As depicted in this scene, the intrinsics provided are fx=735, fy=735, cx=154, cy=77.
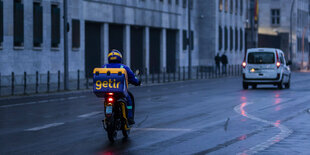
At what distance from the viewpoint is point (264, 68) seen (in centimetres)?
3191

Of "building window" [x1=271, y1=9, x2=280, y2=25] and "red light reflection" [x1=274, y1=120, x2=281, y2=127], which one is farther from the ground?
"building window" [x1=271, y1=9, x2=280, y2=25]

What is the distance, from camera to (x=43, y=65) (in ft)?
130

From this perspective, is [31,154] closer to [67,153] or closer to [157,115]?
[67,153]

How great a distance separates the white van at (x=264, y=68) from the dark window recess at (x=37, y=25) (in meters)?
12.3

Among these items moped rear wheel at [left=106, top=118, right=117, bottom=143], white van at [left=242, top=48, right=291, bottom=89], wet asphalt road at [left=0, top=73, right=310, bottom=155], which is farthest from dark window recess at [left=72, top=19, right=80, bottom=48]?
moped rear wheel at [left=106, top=118, right=117, bottom=143]

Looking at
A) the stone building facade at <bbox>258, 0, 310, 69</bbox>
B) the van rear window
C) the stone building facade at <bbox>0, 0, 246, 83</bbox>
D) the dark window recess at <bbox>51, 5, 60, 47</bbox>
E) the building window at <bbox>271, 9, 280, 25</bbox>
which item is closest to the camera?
the van rear window

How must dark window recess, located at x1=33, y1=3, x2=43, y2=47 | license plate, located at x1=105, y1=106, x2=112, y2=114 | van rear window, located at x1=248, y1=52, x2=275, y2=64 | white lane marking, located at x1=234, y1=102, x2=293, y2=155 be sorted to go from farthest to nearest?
dark window recess, located at x1=33, y1=3, x2=43, y2=47 → van rear window, located at x1=248, y1=52, x2=275, y2=64 → license plate, located at x1=105, y1=106, x2=112, y2=114 → white lane marking, located at x1=234, y1=102, x2=293, y2=155

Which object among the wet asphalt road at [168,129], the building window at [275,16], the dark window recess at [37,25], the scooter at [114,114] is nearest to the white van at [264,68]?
the wet asphalt road at [168,129]

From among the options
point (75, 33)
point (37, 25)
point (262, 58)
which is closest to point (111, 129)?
point (262, 58)

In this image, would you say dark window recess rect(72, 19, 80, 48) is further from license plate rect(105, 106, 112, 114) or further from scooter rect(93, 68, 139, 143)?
license plate rect(105, 106, 112, 114)

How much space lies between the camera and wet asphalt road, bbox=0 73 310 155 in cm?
1098

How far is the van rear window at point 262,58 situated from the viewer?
32000 mm

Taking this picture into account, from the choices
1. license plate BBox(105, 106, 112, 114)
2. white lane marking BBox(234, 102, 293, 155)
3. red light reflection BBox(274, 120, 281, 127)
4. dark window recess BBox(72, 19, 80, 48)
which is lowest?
white lane marking BBox(234, 102, 293, 155)

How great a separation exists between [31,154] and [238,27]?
2850 inches
